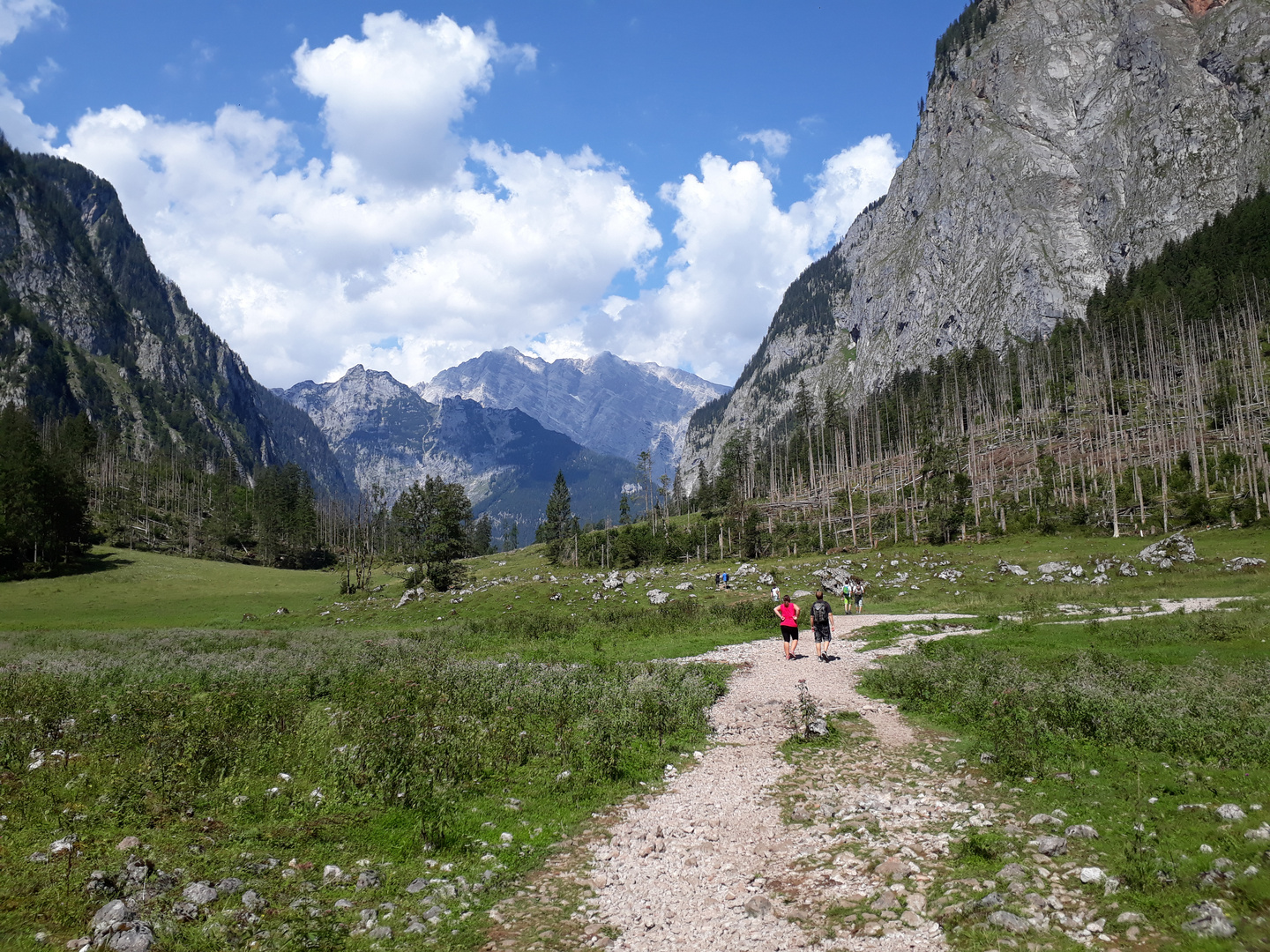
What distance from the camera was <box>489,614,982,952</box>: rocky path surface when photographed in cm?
773

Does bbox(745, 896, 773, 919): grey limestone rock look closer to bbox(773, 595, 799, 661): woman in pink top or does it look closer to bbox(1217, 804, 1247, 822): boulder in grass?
bbox(1217, 804, 1247, 822): boulder in grass

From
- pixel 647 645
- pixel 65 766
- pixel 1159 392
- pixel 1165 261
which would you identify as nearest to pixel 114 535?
pixel 647 645

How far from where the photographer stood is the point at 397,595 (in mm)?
72562

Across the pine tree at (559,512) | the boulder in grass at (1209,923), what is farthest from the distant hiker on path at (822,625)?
the pine tree at (559,512)

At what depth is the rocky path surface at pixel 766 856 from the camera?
7.73 m

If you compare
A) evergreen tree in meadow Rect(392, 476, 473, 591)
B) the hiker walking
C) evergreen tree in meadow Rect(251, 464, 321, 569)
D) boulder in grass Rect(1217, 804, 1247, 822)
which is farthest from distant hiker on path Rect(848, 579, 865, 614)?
evergreen tree in meadow Rect(251, 464, 321, 569)

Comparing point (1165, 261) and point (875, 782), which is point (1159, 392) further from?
point (875, 782)

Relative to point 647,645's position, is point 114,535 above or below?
above

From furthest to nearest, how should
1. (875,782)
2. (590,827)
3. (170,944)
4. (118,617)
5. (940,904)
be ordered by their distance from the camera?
(118,617), (875,782), (590,827), (940,904), (170,944)

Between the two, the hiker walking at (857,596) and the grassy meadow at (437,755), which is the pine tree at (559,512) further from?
the grassy meadow at (437,755)

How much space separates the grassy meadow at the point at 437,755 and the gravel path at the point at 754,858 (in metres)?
0.99

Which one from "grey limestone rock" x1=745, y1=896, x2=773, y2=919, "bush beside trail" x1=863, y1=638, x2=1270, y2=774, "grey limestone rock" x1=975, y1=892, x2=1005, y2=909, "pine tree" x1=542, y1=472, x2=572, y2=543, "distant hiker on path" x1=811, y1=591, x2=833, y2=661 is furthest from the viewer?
"pine tree" x1=542, y1=472, x2=572, y2=543

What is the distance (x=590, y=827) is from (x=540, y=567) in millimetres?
95955

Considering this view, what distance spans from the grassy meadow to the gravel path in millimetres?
990
